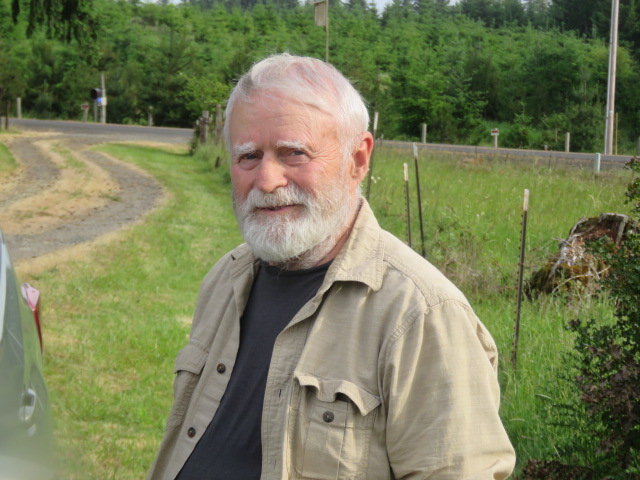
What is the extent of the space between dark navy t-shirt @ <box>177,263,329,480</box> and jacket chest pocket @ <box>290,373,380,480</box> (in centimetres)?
19

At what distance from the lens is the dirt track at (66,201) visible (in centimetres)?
1090

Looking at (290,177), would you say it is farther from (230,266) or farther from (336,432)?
(336,432)

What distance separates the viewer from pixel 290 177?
2.20 meters

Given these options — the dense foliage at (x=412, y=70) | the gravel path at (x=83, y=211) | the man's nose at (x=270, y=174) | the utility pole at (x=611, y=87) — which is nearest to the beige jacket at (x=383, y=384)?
the man's nose at (x=270, y=174)

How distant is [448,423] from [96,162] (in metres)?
20.4

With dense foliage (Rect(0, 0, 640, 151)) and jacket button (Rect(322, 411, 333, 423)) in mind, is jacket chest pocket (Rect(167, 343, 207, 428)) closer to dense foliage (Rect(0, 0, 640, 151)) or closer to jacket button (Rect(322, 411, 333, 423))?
jacket button (Rect(322, 411, 333, 423))

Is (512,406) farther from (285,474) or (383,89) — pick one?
(383,89)

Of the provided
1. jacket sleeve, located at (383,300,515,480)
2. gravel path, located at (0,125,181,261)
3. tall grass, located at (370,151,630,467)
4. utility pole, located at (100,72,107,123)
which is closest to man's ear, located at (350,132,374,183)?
jacket sleeve, located at (383,300,515,480)

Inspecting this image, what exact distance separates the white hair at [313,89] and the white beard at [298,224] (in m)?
0.13

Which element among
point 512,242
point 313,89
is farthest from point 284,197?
point 512,242

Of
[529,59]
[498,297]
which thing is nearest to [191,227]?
[498,297]

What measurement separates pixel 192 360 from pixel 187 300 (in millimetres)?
6123

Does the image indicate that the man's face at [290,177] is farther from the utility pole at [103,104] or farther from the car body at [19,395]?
the utility pole at [103,104]

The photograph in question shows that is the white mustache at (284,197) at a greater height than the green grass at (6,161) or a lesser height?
greater
